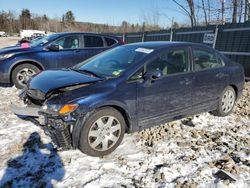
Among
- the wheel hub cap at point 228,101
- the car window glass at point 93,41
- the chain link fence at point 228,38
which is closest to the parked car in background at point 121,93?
the wheel hub cap at point 228,101

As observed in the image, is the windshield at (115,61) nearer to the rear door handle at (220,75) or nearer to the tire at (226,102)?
the rear door handle at (220,75)

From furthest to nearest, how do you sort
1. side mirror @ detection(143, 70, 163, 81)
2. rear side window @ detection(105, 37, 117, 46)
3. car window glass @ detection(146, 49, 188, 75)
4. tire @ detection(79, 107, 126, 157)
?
rear side window @ detection(105, 37, 117, 46) < car window glass @ detection(146, 49, 188, 75) < side mirror @ detection(143, 70, 163, 81) < tire @ detection(79, 107, 126, 157)

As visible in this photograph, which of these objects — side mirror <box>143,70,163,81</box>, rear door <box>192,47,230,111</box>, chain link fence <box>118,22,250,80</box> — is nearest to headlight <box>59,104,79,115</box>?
side mirror <box>143,70,163,81</box>

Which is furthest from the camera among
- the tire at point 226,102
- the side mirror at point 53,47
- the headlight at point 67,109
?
the side mirror at point 53,47

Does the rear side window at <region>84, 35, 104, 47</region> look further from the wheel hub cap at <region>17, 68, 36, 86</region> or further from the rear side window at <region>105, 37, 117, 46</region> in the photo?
the wheel hub cap at <region>17, 68, 36, 86</region>

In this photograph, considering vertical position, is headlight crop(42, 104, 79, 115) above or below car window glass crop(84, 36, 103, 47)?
below

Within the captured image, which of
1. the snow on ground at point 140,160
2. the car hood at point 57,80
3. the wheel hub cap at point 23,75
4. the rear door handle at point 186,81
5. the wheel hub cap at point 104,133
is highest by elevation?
the car hood at point 57,80

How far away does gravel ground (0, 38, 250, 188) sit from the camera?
3.12m

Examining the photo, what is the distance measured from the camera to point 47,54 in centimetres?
733

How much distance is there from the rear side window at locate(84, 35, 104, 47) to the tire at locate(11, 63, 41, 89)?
6.04 ft

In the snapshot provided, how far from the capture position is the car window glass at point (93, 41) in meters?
8.19

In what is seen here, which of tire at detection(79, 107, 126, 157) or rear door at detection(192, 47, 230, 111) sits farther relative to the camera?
rear door at detection(192, 47, 230, 111)

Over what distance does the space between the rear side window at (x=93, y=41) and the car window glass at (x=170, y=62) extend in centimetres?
430

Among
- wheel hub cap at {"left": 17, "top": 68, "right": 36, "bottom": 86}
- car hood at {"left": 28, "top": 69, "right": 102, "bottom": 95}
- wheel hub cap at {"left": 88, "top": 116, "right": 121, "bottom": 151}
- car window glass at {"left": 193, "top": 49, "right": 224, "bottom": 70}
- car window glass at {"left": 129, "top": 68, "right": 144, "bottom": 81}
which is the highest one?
car window glass at {"left": 193, "top": 49, "right": 224, "bottom": 70}
